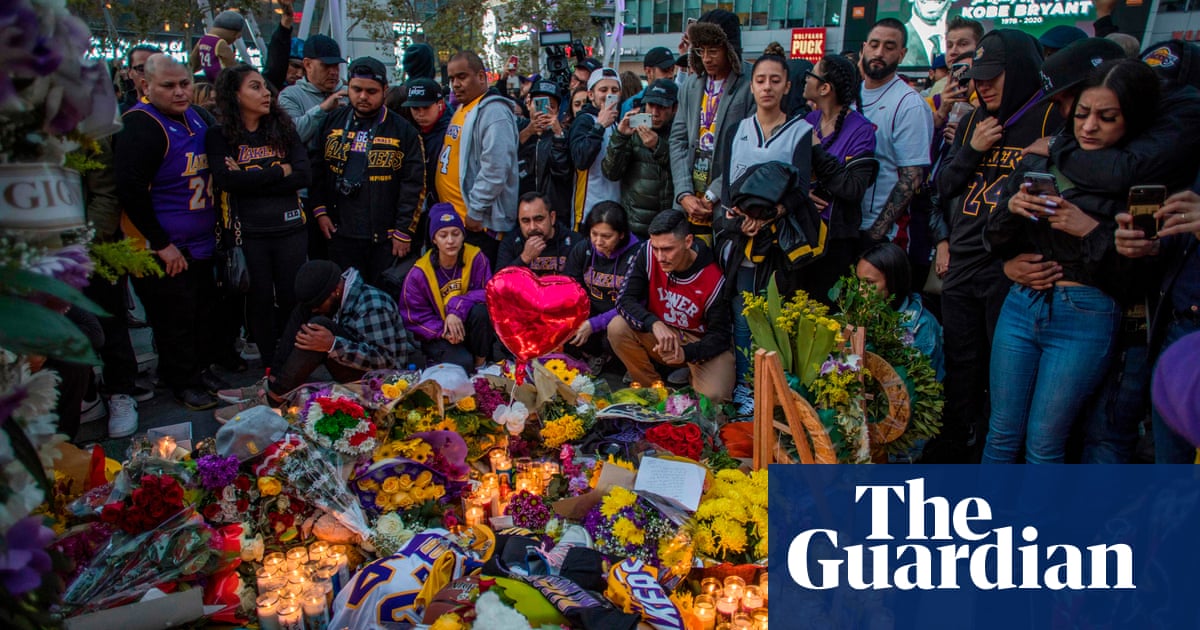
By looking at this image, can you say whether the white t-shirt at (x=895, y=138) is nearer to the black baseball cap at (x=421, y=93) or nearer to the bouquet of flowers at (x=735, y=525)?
the bouquet of flowers at (x=735, y=525)

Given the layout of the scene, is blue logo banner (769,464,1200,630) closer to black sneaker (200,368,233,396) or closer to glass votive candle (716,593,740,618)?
glass votive candle (716,593,740,618)

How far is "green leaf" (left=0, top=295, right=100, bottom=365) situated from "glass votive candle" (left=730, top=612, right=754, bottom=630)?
1863 millimetres

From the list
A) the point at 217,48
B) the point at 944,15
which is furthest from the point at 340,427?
the point at 944,15

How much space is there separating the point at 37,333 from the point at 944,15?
31.1 meters

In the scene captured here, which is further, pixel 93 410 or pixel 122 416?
pixel 93 410

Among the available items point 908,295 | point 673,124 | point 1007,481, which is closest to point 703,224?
point 673,124

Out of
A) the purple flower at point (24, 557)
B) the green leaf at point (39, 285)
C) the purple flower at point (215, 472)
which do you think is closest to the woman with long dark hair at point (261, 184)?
the purple flower at point (215, 472)

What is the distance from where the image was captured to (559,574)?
237cm

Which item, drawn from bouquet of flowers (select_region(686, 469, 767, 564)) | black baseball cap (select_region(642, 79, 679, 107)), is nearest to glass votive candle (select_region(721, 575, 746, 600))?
bouquet of flowers (select_region(686, 469, 767, 564))

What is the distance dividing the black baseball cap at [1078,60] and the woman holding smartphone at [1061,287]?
15 cm

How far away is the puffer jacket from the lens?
515 cm

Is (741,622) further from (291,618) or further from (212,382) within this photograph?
(212,382)

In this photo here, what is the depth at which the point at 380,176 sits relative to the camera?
16.6ft

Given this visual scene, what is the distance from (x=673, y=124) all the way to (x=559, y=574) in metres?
3.43
